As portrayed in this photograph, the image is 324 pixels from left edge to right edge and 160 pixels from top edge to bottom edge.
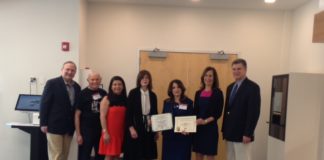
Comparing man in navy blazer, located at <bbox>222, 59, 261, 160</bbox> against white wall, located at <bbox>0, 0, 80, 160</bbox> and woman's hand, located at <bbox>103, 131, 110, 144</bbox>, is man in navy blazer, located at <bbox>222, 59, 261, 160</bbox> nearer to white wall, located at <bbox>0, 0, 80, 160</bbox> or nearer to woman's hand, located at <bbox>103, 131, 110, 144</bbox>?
woman's hand, located at <bbox>103, 131, 110, 144</bbox>

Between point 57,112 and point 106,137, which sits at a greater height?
point 57,112

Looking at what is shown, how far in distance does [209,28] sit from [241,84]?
2104mm

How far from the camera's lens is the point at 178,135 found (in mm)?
3826

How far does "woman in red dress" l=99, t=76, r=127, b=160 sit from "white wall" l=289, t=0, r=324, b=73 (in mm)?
2644

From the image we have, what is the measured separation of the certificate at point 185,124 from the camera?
3734 millimetres

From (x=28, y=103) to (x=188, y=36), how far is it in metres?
2.65

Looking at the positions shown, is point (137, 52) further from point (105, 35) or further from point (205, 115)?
point (205, 115)

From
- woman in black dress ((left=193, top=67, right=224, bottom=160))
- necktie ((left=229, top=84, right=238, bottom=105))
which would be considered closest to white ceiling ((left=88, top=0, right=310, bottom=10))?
woman in black dress ((left=193, top=67, right=224, bottom=160))

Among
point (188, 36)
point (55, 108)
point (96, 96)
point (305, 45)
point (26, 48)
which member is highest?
point (188, 36)

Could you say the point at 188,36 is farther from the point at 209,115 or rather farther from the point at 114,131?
the point at 114,131

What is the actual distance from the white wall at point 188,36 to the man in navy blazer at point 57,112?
180 cm

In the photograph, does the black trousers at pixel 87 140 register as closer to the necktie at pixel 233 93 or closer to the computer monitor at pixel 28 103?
the computer monitor at pixel 28 103

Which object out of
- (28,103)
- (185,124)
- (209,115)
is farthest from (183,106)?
(28,103)

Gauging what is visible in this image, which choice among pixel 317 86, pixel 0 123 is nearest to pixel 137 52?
pixel 0 123
